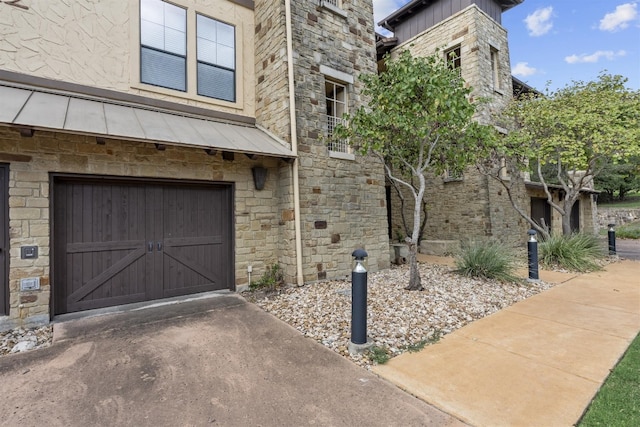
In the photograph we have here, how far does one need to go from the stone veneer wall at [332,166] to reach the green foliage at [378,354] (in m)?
2.98

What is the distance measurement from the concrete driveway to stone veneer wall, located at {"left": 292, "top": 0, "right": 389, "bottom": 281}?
2701mm

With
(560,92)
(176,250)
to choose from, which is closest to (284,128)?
(176,250)

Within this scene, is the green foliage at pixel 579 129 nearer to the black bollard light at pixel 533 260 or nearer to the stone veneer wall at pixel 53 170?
the black bollard light at pixel 533 260

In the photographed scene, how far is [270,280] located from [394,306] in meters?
2.58

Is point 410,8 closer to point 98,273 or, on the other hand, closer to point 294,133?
point 294,133

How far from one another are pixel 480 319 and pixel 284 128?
187 inches

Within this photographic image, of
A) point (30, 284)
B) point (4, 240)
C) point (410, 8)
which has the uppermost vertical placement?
point (410, 8)

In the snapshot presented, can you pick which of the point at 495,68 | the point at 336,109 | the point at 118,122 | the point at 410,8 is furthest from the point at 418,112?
the point at 410,8

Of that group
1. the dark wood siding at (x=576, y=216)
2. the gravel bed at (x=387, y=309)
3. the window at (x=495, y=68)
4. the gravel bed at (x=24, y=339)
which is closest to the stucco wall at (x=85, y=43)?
the gravel bed at (x=24, y=339)

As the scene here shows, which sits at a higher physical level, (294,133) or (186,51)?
(186,51)

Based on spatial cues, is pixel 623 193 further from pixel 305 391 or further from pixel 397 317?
pixel 305 391

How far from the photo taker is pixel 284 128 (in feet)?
A: 19.9

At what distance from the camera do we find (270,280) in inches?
241

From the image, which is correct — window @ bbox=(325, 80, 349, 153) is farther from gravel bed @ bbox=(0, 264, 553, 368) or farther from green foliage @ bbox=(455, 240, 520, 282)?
green foliage @ bbox=(455, 240, 520, 282)
